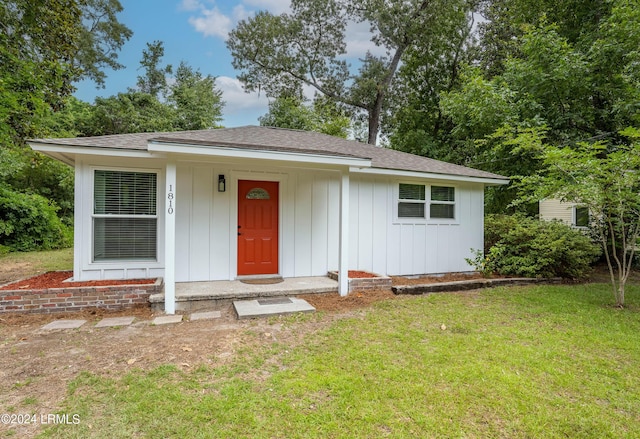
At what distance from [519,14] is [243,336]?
15.0 m

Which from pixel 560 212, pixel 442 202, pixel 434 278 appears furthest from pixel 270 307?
pixel 560 212

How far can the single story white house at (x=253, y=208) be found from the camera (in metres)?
5.27

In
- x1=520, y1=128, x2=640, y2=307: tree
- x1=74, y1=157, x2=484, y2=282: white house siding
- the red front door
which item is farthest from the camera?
the red front door

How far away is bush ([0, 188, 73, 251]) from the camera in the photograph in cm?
1175

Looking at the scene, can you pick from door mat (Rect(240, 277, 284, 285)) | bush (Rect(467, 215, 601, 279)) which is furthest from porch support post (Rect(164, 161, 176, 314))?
bush (Rect(467, 215, 601, 279))

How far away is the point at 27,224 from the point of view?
12.2 meters

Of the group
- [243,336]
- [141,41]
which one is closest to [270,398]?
[243,336]

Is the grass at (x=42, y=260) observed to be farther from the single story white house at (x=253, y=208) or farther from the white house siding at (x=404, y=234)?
the white house siding at (x=404, y=234)

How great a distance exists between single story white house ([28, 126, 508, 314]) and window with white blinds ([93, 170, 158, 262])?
0.02 m

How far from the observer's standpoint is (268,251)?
22.1ft

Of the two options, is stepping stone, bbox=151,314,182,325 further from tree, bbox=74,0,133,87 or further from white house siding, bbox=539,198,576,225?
tree, bbox=74,0,133,87

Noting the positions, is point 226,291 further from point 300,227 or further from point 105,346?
point 300,227

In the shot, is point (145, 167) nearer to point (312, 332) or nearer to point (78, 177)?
point (78, 177)

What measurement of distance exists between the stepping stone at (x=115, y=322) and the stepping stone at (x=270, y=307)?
1.43 m
